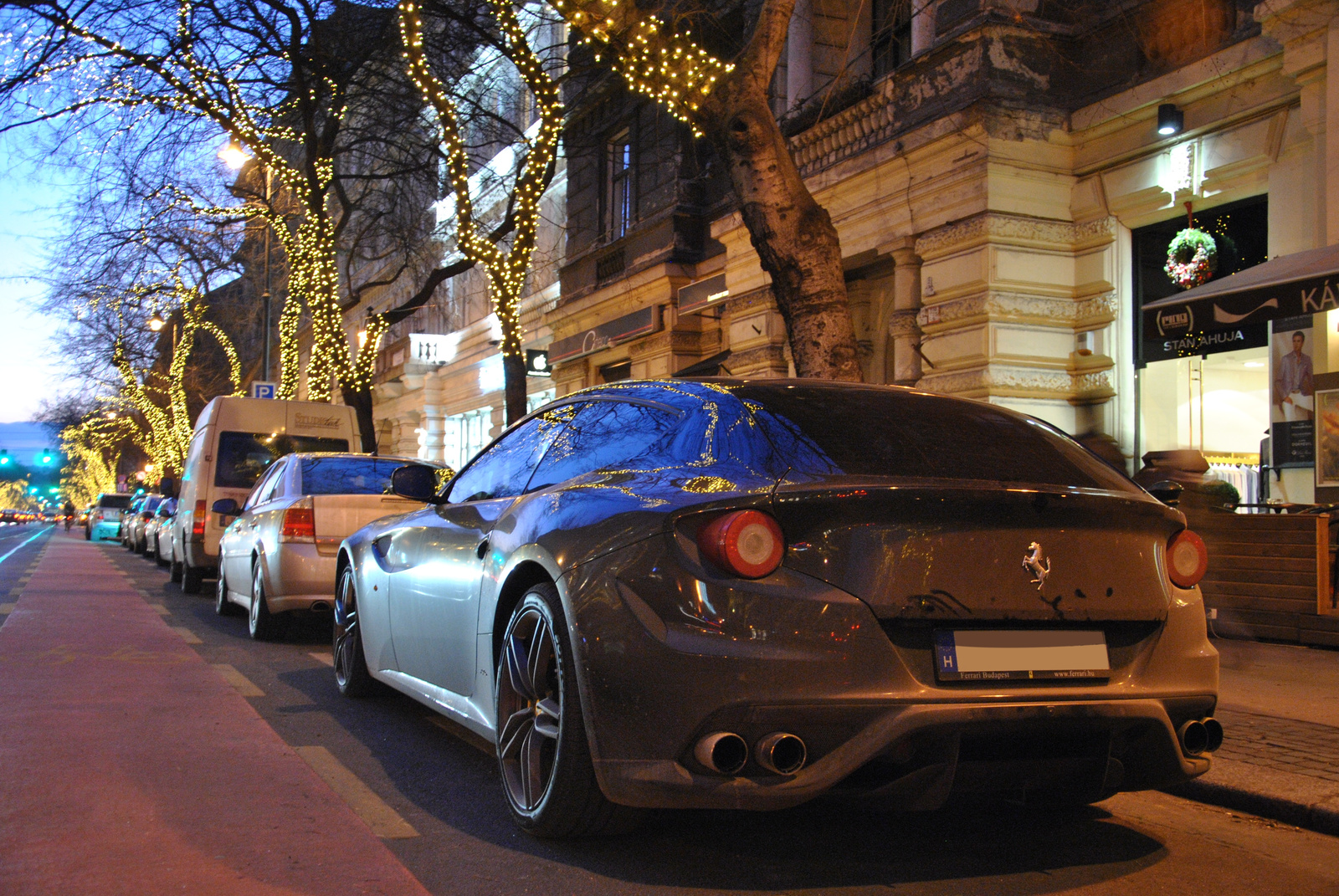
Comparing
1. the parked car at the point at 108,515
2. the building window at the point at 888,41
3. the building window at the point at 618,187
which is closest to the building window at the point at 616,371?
the building window at the point at 618,187

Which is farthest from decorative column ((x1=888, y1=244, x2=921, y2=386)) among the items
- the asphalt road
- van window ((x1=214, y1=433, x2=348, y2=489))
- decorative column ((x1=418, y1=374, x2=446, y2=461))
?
decorative column ((x1=418, y1=374, x2=446, y2=461))

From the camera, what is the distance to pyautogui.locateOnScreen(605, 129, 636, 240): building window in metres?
22.7

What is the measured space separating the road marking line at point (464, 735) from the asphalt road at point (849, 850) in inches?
7.0

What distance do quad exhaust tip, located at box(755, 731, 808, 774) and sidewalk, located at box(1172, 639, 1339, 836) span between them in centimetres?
233

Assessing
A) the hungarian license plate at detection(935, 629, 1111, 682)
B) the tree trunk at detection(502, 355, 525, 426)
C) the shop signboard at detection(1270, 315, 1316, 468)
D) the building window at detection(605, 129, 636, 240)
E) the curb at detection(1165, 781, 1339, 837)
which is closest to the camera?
the hungarian license plate at detection(935, 629, 1111, 682)

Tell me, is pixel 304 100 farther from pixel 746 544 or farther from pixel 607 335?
pixel 746 544

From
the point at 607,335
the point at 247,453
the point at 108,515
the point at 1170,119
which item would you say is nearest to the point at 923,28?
the point at 1170,119

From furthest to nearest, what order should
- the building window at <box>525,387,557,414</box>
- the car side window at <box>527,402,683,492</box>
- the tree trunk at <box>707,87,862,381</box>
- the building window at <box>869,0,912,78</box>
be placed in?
the building window at <box>525,387,557,414</box>
the building window at <box>869,0,912,78</box>
the tree trunk at <box>707,87,862,381</box>
the car side window at <box>527,402,683,492</box>

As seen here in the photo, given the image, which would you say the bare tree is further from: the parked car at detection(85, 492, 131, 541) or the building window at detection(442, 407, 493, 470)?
the parked car at detection(85, 492, 131, 541)

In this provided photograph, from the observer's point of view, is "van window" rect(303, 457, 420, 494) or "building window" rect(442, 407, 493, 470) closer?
"van window" rect(303, 457, 420, 494)

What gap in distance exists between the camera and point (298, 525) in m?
9.36

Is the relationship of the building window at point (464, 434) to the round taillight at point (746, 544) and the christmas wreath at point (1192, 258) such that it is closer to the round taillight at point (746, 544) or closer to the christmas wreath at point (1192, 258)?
the christmas wreath at point (1192, 258)

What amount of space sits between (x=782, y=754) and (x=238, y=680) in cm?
499

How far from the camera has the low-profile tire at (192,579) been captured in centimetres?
1520
